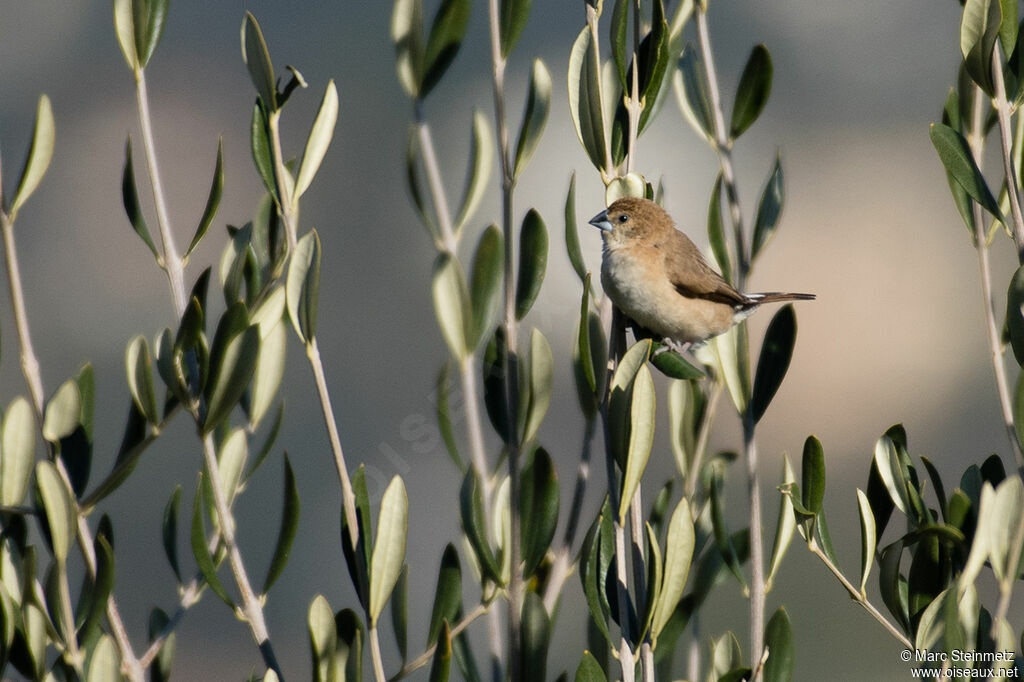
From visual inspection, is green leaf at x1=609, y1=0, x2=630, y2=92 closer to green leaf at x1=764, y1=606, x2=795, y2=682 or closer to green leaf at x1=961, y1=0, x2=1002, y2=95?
green leaf at x1=961, y1=0, x2=1002, y2=95

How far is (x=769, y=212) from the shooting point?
1.25m

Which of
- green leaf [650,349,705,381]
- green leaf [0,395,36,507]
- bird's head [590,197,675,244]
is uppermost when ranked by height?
bird's head [590,197,675,244]

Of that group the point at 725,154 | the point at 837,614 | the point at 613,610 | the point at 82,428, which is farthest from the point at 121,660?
the point at 837,614

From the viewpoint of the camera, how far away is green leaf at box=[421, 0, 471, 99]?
1.15 metres

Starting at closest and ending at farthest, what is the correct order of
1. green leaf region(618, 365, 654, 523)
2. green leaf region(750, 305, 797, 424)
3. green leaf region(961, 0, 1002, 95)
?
green leaf region(618, 365, 654, 523) → green leaf region(961, 0, 1002, 95) → green leaf region(750, 305, 797, 424)

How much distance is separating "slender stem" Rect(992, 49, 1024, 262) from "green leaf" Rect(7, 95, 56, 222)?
1.07 meters

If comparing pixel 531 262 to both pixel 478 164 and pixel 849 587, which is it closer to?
pixel 478 164

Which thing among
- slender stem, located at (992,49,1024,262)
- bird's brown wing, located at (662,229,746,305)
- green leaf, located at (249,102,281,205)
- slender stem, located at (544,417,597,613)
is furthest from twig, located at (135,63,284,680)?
bird's brown wing, located at (662,229,746,305)

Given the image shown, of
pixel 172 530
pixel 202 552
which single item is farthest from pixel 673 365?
pixel 172 530

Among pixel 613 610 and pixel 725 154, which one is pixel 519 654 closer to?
pixel 613 610

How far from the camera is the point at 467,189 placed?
1.27 metres

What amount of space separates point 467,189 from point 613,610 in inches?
22.5

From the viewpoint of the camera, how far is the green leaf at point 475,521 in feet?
3.36

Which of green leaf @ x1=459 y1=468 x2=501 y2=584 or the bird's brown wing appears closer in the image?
green leaf @ x1=459 y1=468 x2=501 y2=584
